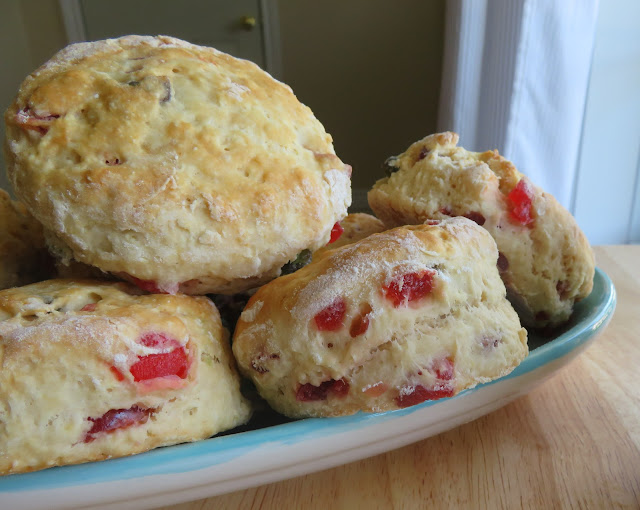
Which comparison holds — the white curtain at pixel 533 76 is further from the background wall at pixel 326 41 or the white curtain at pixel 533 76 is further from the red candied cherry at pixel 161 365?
the red candied cherry at pixel 161 365

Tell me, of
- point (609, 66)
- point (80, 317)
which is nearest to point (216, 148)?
point (80, 317)

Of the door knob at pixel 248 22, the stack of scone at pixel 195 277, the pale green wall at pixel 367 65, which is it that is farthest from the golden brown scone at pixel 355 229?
the door knob at pixel 248 22

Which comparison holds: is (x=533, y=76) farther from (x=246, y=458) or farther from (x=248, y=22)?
(x=248, y=22)

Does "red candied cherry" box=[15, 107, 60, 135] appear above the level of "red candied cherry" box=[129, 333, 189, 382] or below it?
above

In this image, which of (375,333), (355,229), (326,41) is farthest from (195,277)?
(326,41)

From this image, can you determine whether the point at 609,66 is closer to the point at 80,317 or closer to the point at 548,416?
the point at 548,416

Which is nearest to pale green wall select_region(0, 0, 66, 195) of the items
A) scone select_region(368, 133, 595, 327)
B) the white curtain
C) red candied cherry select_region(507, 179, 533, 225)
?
the white curtain

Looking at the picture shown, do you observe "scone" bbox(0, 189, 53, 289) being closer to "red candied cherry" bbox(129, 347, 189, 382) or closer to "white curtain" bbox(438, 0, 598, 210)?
"red candied cherry" bbox(129, 347, 189, 382)
